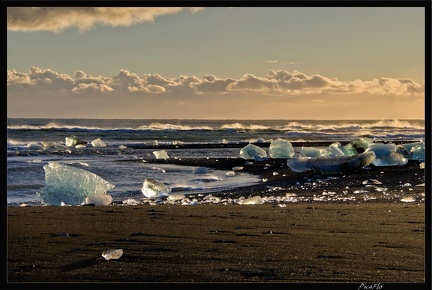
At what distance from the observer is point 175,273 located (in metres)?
2.75

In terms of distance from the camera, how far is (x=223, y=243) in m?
3.56

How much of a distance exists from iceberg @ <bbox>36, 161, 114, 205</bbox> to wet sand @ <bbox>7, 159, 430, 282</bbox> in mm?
747

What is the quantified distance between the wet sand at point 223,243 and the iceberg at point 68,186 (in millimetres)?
747

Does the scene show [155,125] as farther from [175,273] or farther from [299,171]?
[175,273]

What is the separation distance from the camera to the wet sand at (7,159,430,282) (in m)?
2.73

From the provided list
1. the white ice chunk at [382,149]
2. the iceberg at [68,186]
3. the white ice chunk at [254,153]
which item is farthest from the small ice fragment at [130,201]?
the white ice chunk at [254,153]

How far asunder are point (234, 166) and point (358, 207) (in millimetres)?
6741

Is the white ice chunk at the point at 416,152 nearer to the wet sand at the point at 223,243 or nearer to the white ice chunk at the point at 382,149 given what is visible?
the white ice chunk at the point at 382,149

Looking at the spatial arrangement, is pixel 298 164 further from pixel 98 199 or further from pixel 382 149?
pixel 98 199

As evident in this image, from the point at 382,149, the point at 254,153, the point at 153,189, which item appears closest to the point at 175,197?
the point at 153,189

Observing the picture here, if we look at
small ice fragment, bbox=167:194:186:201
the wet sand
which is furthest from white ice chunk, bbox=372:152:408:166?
small ice fragment, bbox=167:194:186:201

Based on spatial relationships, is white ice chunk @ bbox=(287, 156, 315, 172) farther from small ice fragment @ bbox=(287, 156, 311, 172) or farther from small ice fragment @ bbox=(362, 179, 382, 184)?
small ice fragment @ bbox=(362, 179, 382, 184)

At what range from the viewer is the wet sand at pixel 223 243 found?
273 centimetres
